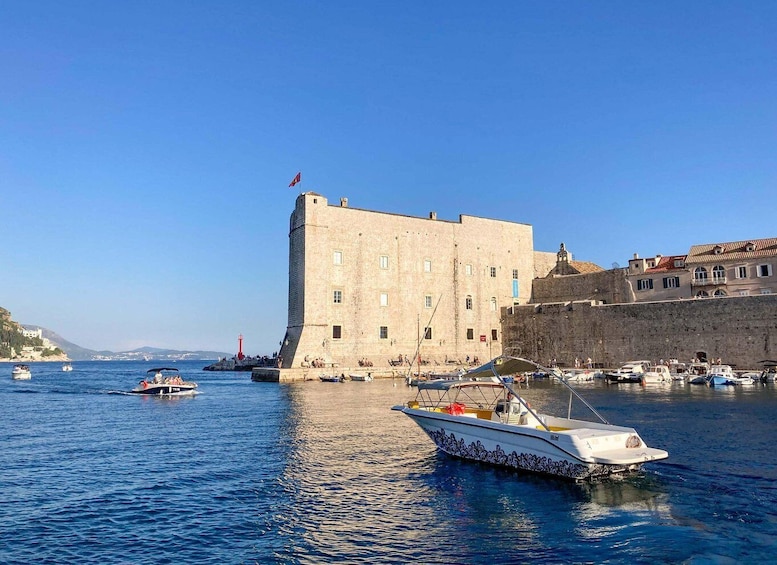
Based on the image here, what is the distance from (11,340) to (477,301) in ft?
525

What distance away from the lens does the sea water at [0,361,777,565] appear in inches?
347

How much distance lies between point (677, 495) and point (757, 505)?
1.36 metres

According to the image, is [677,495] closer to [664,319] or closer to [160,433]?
[160,433]

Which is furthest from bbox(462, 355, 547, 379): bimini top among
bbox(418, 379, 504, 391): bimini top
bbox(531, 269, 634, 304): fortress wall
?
bbox(531, 269, 634, 304): fortress wall

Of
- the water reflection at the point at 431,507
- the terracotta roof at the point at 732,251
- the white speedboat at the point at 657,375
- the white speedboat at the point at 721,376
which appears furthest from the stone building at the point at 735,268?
the water reflection at the point at 431,507

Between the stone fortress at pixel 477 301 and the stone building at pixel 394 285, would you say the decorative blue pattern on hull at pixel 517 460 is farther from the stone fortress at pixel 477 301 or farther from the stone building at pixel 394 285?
the stone building at pixel 394 285

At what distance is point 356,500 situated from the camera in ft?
37.4

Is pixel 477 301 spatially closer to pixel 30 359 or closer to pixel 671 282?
pixel 671 282

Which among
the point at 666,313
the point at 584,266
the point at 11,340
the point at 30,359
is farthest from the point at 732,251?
the point at 30,359

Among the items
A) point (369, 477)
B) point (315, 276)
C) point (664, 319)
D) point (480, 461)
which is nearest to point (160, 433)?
point (369, 477)

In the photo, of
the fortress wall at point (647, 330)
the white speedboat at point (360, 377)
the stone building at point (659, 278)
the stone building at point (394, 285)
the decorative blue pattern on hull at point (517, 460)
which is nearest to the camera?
the decorative blue pattern on hull at point (517, 460)

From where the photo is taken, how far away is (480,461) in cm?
1475

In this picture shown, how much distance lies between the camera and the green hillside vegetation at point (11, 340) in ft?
529

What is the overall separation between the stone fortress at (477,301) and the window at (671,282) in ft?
0.28
